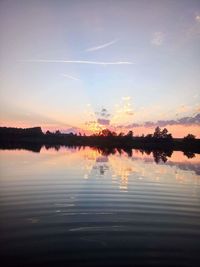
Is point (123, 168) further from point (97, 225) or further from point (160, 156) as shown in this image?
point (160, 156)

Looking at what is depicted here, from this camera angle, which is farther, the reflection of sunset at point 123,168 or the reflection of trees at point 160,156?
the reflection of trees at point 160,156

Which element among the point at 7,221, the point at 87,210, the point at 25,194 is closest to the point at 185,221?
the point at 87,210

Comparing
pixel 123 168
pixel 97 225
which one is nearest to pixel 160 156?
pixel 123 168

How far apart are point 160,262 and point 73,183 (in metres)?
23.8

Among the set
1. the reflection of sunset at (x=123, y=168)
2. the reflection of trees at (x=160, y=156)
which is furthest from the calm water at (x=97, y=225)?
the reflection of trees at (x=160, y=156)

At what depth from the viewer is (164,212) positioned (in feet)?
80.1

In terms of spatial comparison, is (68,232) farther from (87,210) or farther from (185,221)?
(185,221)

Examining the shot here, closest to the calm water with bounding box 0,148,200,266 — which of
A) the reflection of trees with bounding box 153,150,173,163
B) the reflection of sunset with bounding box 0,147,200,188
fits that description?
the reflection of sunset with bounding box 0,147,200,188

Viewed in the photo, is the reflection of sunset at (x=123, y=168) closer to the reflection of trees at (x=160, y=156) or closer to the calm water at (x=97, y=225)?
the calm water at (x=97, y=225)

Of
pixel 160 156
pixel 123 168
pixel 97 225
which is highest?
pixel 160 156

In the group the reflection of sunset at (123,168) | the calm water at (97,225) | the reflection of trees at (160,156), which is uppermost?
the reflection of trees at (160,156)

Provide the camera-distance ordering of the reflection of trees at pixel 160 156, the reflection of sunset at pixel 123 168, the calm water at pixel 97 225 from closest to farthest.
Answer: the calm water at pixel 97 225 → the reflection of sunset at pixel 123 168 → the reflection of trees at pixel 160 156

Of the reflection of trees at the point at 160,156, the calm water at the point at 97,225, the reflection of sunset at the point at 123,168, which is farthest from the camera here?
the reflection of trees at the point at 160,156

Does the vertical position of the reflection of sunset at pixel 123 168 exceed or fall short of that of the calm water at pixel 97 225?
it exceeds it
